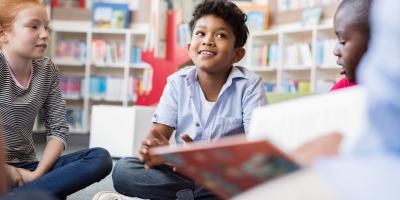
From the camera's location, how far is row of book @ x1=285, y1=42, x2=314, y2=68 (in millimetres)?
4945

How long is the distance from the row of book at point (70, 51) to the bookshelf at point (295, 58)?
1653mm

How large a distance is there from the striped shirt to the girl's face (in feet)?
0.16

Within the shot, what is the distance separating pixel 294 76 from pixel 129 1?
76.2 inches

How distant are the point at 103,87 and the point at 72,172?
424cm

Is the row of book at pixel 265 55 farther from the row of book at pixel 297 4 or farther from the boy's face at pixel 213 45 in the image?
the boy's face at pixel 213 45

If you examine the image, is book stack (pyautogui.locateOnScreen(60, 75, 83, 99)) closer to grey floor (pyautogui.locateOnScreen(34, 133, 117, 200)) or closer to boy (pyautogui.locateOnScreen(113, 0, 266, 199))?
grey floor (pyautogui.locateOnScreen(34, 133, 117, 200))

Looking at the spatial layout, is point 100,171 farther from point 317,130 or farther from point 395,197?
point 395,197

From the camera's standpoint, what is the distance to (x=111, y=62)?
570 centimetres

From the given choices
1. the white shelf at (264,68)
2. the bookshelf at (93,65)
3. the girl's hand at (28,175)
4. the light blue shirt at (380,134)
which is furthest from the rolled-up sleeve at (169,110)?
the bookshelf at (93,65)

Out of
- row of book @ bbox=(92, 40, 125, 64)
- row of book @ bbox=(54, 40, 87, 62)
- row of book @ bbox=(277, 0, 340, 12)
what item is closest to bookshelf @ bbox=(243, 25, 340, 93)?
row of book @ bbox=(277, 0, 340, 12)

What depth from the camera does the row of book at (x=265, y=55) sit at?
5219mm

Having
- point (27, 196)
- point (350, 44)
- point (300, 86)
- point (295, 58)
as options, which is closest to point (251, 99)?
point (350, 44)

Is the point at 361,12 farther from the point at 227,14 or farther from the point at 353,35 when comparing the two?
the point at 227,14

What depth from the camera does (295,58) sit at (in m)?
5.07
